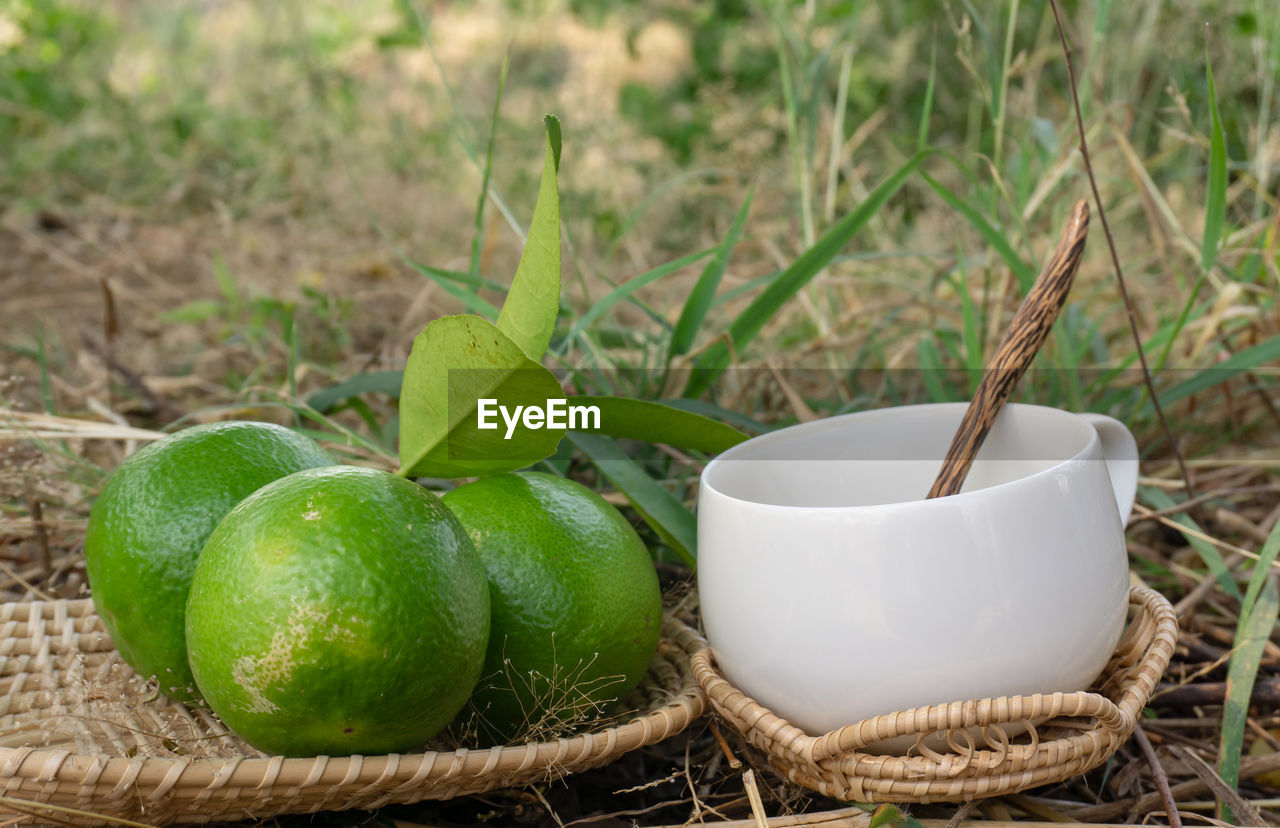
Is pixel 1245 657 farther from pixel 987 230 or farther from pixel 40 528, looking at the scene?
pixel 40 528

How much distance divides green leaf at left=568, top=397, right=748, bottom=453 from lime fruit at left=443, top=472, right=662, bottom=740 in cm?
12

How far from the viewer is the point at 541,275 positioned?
778 millimetres

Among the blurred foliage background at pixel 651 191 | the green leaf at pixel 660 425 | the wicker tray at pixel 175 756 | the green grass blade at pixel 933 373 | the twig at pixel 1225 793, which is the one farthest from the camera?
the blurred foliage background at pixel 651 191

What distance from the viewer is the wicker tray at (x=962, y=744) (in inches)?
25.6

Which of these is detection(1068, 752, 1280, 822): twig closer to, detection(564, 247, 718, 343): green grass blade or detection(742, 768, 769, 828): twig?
detection(742, 768, 769, 828): twig

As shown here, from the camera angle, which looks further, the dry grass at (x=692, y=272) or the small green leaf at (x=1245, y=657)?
the dry grass at (x=692, y=272)

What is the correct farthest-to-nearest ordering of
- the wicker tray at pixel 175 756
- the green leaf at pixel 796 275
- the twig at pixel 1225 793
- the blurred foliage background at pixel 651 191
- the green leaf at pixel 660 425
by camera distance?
the blurred foliage background at pixel 651 191 → the green leaf at pixel 796 275 → the green leaf at pixel 660 425 → the twig at pixel 1225 793 → the wicker tray at pixel 175 756

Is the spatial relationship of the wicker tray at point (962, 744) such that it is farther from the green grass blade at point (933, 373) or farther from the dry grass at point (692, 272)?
the green grass blade at point (933, 373)

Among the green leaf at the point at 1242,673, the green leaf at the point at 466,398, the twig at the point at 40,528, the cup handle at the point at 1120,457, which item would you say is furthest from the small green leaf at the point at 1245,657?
the twig at the point at 40,528

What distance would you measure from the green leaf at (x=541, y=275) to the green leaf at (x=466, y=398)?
0.07 m

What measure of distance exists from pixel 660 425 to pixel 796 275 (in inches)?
12.0

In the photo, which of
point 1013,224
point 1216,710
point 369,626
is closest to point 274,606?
point 369,626

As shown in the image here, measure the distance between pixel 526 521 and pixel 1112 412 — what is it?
0.93 metres

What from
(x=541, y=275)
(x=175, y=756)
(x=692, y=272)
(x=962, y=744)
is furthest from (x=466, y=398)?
(x=692, y=272)
